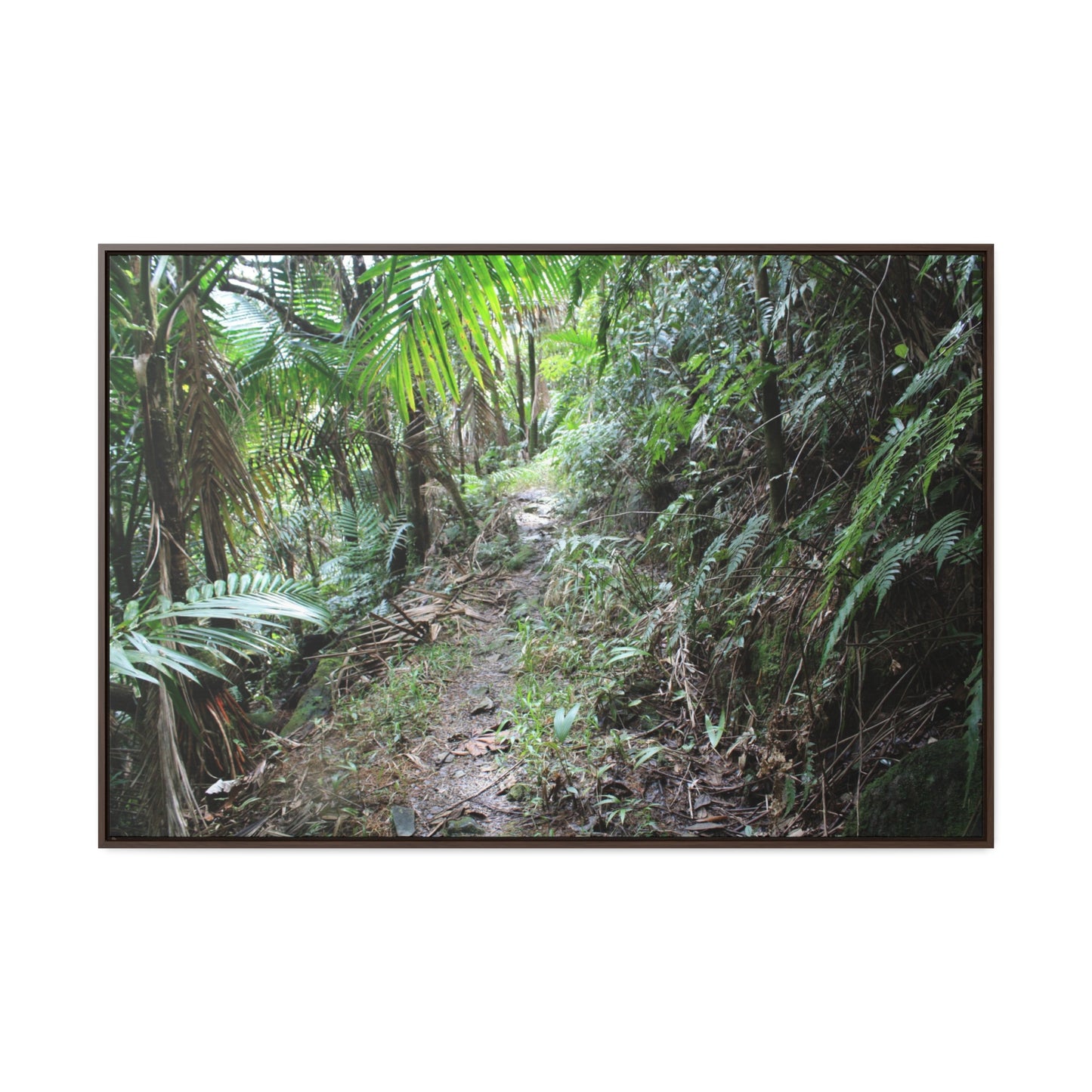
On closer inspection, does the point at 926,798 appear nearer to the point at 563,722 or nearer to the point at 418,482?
the point at 563,722

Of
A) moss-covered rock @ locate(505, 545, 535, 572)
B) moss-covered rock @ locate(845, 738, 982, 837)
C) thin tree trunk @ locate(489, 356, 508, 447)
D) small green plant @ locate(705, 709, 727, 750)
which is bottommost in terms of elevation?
→ moss-covered rock @ locate(845, 738, 982, 837)

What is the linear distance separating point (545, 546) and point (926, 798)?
108 cm

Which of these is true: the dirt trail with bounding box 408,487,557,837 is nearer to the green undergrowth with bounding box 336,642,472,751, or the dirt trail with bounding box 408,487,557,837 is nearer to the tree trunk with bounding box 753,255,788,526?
the green undergrowth with bounding box 336,642,472,751

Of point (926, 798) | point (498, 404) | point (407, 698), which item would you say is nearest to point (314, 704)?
point (407, 698)

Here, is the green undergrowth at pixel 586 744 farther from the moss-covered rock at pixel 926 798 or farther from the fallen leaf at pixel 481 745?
the moss-covered rock at pixel 926 798

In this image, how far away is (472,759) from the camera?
2502 mm

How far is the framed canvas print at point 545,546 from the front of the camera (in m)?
2.48

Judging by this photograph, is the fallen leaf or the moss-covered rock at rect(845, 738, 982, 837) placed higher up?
the fallen leaf

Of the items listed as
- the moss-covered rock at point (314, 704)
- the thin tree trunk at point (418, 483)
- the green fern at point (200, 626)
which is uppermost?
the thin tree trunk at point (418, 483)

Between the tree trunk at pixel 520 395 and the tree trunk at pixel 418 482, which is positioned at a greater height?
the tree trunk at pixel 520 395

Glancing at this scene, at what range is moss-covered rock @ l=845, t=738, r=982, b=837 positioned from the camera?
2482mm

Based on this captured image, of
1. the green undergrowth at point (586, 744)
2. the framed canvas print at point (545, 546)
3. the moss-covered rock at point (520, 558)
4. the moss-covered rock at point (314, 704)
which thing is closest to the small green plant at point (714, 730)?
the framed canvas print at point (545, 546)

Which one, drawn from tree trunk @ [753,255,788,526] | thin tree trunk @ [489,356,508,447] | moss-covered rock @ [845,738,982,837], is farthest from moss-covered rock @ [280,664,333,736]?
moss-covered rock @ [845,738,982,837]
